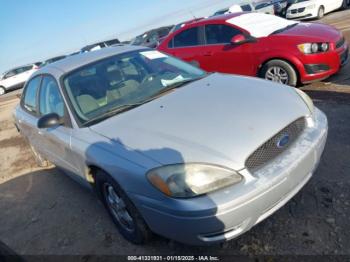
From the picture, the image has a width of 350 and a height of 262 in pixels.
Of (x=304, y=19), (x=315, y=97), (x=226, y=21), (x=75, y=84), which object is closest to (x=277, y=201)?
(x=75, y=84)

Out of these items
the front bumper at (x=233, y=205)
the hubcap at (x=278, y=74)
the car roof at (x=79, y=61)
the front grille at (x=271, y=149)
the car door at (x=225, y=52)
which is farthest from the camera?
the car door at (x=225, y=52)

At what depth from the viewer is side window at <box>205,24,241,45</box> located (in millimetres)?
6756

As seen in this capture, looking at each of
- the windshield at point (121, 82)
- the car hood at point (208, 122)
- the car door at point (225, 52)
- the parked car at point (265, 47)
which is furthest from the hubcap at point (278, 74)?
the car hood at point (208, 122)

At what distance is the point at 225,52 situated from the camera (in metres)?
6.79

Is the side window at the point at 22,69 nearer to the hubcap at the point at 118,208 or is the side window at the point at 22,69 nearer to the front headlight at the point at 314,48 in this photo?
the front headlight at the point at 314,48

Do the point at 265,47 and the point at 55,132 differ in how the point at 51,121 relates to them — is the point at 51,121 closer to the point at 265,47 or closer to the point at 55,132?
the point at 55,132

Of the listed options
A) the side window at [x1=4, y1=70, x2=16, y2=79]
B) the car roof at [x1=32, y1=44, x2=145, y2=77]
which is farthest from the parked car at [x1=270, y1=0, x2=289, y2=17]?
the side window at [x1=4, y1=70, x2=16, y2=79]

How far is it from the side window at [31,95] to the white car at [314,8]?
15745 millimetres

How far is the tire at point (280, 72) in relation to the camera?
601 cm

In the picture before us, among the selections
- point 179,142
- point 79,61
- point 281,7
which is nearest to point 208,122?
point 179,142

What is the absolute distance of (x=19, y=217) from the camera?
420cm

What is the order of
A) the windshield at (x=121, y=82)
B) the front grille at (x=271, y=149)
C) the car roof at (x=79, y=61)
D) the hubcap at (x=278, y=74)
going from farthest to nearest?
the hubcap at (x=278, y=74) → the car roof at (x=79, y=61) → the windshield at (x=121, y=82) → the front grille at (x=271, y=149)

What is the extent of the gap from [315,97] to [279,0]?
56.0 feet

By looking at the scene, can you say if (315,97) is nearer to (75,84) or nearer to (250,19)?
(250,19)
